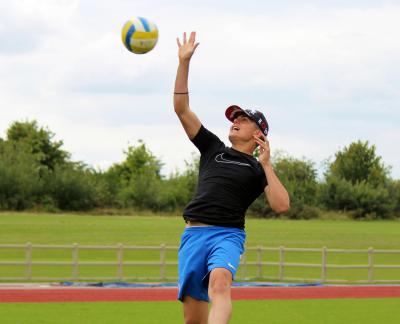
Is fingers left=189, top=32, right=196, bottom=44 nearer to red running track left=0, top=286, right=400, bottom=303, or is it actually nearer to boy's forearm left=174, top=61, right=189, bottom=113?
boy's forearm left=174, top=61, right=189, bottom=113

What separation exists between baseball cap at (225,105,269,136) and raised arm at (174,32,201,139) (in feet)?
0.95

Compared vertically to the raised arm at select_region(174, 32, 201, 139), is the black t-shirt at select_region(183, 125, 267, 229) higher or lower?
lower

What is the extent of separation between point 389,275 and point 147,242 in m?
20.9

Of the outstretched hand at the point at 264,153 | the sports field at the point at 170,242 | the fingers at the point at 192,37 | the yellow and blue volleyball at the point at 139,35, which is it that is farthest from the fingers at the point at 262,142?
the sports field at the point at 170,242

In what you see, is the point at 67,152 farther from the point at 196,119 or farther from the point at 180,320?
the point at 196,119

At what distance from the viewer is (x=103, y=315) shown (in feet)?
54.9

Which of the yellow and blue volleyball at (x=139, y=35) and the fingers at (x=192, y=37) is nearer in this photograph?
the fingers at (x=192, y=37)

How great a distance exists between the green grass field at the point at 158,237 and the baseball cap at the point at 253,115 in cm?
2463

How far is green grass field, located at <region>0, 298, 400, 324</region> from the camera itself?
15961 mm

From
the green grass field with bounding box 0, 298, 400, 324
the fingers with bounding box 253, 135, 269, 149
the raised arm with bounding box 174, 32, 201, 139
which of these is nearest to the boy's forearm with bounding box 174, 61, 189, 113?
the raised arm with bounding box 174, 32, 201, 139

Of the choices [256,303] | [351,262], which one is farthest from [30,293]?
[351,262]

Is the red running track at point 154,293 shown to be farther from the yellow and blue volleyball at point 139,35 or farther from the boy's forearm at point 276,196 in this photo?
the boy's forearm at point 276,196

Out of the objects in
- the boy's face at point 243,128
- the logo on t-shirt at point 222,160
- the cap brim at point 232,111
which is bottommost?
the logo on t-shirt at point 222,160

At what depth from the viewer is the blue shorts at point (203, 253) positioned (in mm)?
8227
